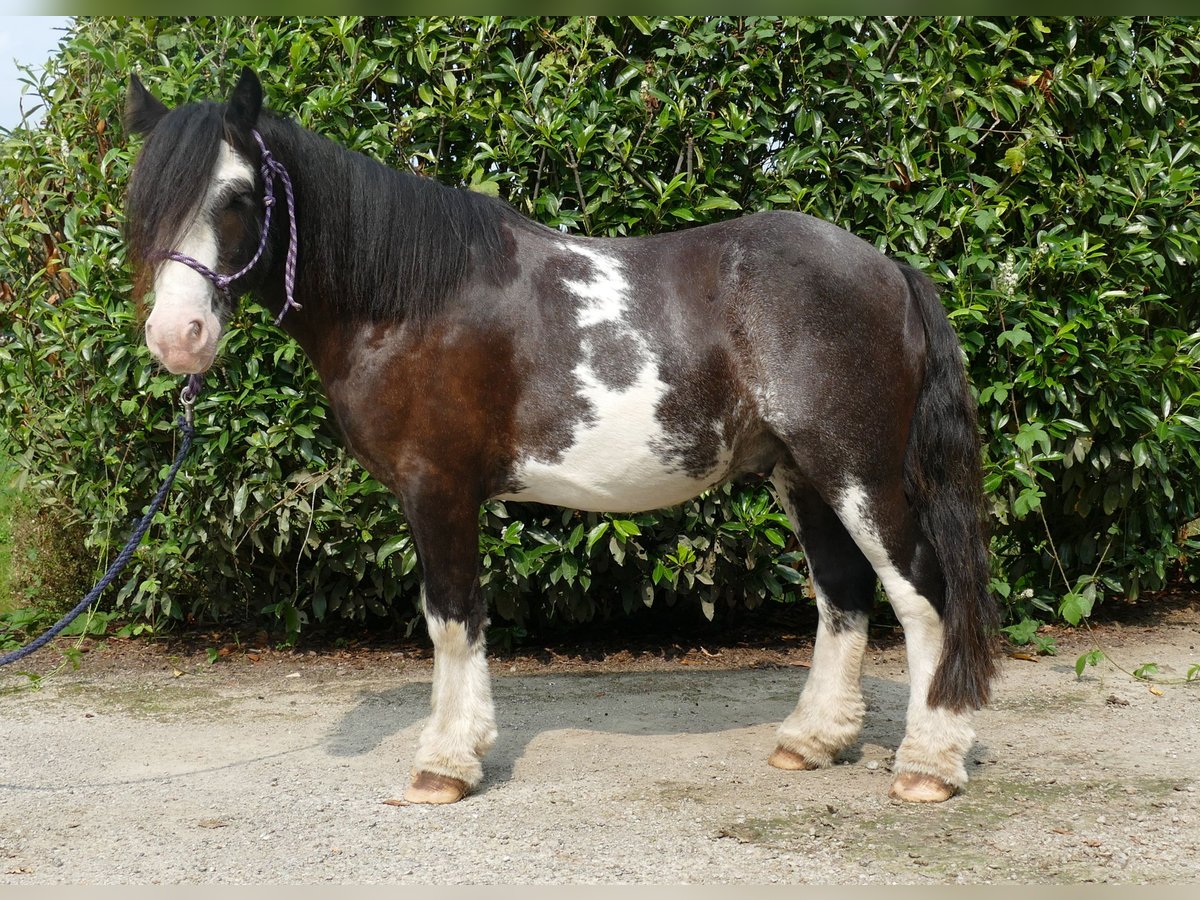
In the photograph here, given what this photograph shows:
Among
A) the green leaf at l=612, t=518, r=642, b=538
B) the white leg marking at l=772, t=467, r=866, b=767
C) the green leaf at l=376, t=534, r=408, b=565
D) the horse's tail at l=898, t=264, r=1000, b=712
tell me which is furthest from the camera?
the green leaf at l=376, t=534, r=408, b=565

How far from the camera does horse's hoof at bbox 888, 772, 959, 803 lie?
3.52 metres

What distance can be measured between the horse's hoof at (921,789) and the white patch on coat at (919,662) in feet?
0.07

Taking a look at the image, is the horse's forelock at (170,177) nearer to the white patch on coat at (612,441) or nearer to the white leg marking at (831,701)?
the white patch on coat at (612,441)

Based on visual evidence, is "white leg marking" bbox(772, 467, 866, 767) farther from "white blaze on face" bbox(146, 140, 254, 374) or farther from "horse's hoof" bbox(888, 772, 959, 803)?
"white blaze on face" bbox(146, 140, 254, 374)

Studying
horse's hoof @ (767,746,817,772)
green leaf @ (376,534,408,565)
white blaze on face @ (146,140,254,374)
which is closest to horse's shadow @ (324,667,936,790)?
horse's hoof @ (767,746,817,772)

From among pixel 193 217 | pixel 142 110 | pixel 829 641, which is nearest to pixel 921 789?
pixel 829 641

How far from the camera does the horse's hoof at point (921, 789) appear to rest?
3520 mm

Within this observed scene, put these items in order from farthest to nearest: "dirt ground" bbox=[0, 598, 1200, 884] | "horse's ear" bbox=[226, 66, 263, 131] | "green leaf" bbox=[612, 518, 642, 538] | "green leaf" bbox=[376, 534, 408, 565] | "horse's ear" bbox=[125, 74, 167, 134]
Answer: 1. "green leaf" bbox=[376, 534, 408, 565]
2. "green leaf" bbox=[612, 518, 642, 538]
3. "horse's ear" bbox=[125, 74, 167, 134]
4. "horse's ear" bbox=[226, 66, 263, 131]
5. "dirt ground" bbox=[0, 598, 1200, 884]

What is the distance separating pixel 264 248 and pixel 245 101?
1.46 feet

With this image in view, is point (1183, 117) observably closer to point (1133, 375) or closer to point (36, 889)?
point (1133, 375)

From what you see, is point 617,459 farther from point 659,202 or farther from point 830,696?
point 659,202

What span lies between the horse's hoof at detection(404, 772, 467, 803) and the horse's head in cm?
154

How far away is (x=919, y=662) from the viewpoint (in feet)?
11.8

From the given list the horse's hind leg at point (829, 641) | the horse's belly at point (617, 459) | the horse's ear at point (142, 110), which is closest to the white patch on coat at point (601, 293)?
the horse's belly at point (617, 459)
